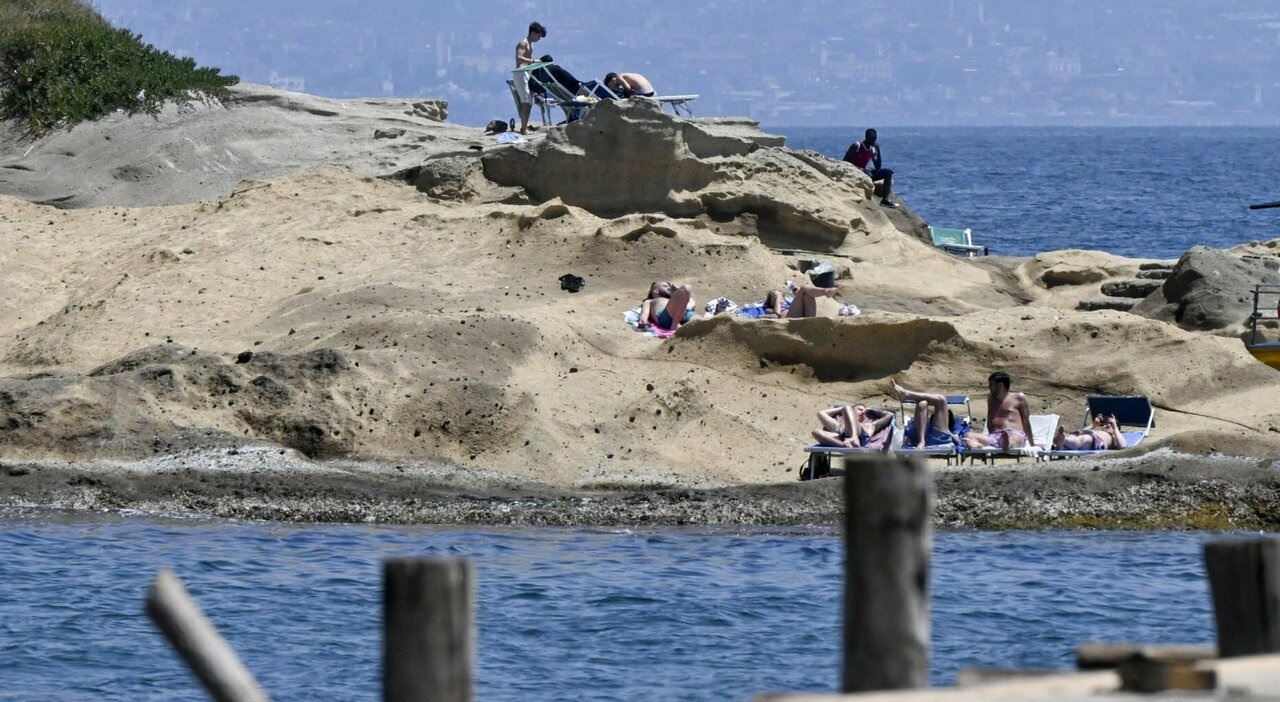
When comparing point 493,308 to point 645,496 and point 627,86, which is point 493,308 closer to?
point 645,496

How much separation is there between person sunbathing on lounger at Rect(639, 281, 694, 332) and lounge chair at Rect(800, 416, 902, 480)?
3276mm

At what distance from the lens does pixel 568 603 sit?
1245 cm

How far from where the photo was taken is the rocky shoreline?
14.5m

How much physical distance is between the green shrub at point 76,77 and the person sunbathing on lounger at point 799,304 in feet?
33.5

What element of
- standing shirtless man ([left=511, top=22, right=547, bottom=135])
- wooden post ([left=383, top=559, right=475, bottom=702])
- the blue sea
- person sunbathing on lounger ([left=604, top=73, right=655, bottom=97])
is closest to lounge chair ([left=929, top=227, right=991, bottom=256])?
person sunbathing on lounger ([left=604, top=73, right=655, bottom=97])

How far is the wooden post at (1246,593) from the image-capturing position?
650 cm

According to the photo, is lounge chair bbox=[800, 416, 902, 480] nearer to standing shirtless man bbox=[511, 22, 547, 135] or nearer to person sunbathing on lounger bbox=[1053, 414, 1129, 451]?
person sunbathing on lounger bbox=[1053, 414, 1129, 451]

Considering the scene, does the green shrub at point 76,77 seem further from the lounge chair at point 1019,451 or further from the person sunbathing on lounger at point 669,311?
the lounge chair at point 1019,451

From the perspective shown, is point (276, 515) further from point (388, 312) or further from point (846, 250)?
point (846, 250)

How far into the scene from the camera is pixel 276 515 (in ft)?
47.9

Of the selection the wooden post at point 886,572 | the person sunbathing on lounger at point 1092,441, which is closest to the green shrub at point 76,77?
the person sunbathing on lounger at point 1092,441

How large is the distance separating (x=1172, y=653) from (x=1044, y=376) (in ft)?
38.2

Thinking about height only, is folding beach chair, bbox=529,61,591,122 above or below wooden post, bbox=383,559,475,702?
above

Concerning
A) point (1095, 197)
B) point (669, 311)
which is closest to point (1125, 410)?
point (669, 311)
